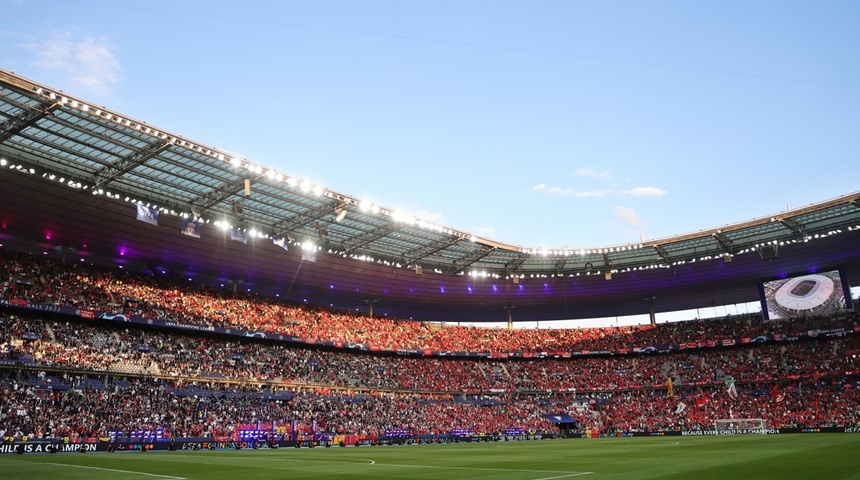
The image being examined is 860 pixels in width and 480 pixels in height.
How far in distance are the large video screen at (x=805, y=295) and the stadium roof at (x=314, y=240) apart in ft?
4.96

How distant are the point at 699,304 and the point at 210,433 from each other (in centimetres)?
6169

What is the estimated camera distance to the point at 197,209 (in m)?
45.6

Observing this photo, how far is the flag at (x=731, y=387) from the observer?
203 ft

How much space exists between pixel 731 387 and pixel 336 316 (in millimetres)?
43332

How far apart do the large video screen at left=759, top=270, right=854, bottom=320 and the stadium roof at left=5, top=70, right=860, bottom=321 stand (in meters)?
1.51

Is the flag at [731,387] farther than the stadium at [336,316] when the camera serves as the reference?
Yes

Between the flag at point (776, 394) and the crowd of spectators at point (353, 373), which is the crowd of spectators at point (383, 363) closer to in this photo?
the crowd of spectators at point (353, 373)

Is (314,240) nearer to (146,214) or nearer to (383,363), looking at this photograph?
(146,214)

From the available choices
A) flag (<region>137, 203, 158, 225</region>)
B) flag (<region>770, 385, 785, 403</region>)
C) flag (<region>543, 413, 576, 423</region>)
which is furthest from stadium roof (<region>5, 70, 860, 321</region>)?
flag (<region>543, 413, 576, 423</region>)

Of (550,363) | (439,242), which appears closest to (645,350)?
(550,363)

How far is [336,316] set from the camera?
69.1 metres

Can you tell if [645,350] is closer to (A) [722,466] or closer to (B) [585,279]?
(B) [585,279]

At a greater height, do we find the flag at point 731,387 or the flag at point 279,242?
the flag at point 279,242

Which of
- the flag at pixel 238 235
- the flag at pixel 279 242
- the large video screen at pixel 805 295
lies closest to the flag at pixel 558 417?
the large video screen at pixel 805 295
